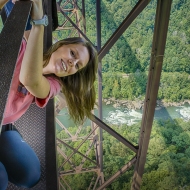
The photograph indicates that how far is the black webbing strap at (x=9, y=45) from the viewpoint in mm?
688

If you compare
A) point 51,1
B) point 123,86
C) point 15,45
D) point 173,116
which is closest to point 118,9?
point 123,86

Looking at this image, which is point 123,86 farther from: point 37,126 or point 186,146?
point 37,126

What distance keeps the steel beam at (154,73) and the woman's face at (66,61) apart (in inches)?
34.5

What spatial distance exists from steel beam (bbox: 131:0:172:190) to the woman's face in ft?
2.88

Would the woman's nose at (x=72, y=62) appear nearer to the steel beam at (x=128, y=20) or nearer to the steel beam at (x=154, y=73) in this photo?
the steel beam at (x=154, y=73)

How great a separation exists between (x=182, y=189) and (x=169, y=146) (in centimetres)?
161

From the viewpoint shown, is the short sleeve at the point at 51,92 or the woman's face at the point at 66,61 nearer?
the short sleeve at the point at 51,92

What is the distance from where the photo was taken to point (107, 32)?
476 inches

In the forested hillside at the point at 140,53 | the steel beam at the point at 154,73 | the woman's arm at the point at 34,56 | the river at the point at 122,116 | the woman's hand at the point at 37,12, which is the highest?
the woman's hand at the point at 37,12

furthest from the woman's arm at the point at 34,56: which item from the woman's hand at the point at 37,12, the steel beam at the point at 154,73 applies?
the steel beam at the point at 154,73

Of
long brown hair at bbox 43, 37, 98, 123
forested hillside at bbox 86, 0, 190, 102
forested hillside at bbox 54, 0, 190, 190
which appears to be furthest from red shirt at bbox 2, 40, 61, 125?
forested hillside at bbox 86, 0, 190, 102

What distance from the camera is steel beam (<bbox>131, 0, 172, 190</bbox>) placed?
2.23m

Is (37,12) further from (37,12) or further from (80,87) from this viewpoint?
(80,87)

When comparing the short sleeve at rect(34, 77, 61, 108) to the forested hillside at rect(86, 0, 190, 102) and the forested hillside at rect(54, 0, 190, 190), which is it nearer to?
the forested hillside at rect(54, 0, 190, 190)
